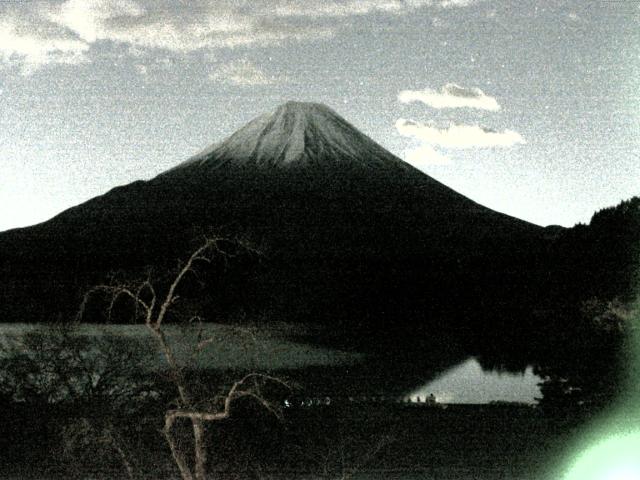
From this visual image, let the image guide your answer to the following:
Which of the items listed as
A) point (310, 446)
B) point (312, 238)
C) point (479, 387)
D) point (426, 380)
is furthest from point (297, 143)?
point (310, 446)

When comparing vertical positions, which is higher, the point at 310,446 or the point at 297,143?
the point at 297,143

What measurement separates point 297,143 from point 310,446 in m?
161

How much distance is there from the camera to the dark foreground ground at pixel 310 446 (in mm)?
16188

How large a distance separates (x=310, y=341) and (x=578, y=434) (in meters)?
48.7

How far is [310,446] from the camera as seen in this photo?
1955 centimetres

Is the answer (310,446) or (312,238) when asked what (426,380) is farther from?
(312,238)

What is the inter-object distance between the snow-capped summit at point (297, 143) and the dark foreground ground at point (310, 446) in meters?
149

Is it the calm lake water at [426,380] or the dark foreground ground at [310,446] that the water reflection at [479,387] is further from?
the dark foreground ground at [310,446]

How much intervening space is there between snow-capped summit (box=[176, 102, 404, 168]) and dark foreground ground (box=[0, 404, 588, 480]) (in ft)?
488

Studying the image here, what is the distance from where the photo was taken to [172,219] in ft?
464

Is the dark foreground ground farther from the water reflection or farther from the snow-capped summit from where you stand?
the snow-capped summit

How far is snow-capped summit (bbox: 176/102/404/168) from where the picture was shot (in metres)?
172

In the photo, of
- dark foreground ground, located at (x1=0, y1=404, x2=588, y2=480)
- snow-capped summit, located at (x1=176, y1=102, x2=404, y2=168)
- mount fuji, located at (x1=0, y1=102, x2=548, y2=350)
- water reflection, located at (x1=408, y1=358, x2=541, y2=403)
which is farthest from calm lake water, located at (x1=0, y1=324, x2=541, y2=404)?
snow-capped summit, located at (x1=176, y1=102, x2=404, y2=168)

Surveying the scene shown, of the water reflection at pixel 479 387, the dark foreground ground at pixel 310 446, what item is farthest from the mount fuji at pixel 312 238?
the dark foreground ground at pixel 310 446
